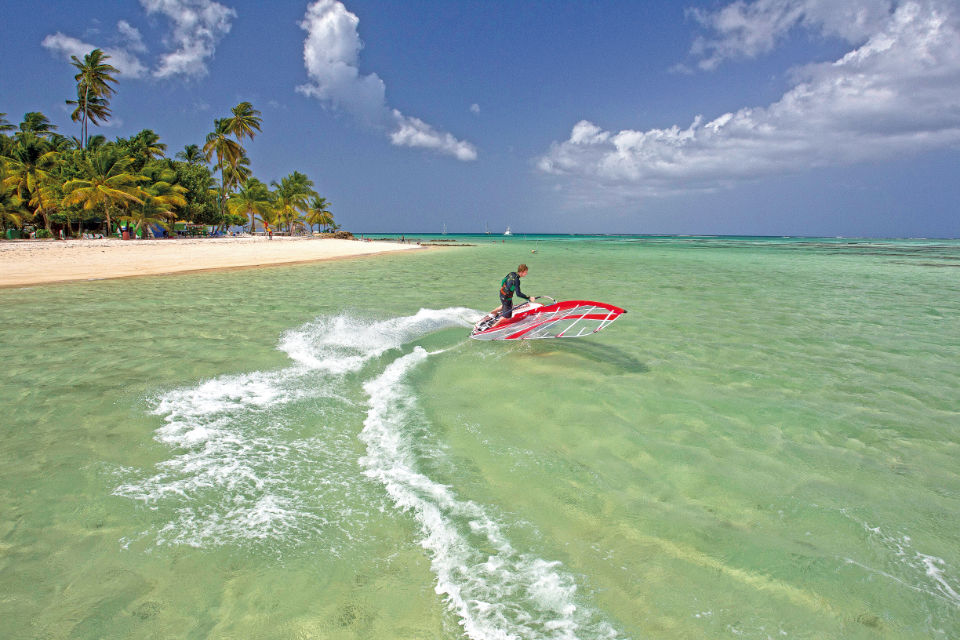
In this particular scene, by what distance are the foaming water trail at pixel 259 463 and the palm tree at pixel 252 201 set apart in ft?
254

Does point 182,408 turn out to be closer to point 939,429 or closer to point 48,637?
point 48,637

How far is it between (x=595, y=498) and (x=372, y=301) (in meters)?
13.8

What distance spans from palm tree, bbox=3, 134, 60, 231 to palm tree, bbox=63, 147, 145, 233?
338 cm

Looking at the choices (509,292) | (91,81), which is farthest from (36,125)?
(509,292)

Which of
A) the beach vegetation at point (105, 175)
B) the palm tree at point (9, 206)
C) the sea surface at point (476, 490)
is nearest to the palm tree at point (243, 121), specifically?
the beach vegetation at point (105, 175)

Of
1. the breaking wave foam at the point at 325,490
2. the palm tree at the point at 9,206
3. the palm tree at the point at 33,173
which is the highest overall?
the palm tree at the point at 33,173

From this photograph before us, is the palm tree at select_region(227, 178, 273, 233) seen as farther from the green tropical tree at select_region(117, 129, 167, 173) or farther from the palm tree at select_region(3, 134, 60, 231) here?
the palm tree at select_region(3, 134, 60, 231)

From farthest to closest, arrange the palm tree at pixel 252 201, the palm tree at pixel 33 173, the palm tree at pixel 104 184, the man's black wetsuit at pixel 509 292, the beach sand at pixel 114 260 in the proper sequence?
the palm tree at pixel 252 201 → the palm tree at pixel 33 173 → the palm tree at pixel 104 184 → the beach sand at pixel 114 260 → the man's black wetsuit at pixel 509 292

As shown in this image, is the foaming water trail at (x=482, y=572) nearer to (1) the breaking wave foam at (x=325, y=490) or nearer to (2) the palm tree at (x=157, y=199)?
(1) the breaking wave foam at (x=325, y=490)

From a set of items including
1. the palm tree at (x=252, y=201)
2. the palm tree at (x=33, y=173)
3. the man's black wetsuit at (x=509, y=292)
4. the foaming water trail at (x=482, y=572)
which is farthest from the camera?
the palm tree at (x=252, y=201)

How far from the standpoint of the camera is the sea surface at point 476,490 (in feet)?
10.5

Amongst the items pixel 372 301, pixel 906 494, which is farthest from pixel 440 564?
pixel 372 301

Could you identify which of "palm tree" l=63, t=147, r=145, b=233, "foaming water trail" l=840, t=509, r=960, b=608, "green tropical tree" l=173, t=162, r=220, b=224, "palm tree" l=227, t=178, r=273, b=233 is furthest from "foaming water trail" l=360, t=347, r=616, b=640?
"palm tree" l=227, t=178, r=273, b=233

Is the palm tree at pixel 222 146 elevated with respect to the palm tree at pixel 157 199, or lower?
elevated
